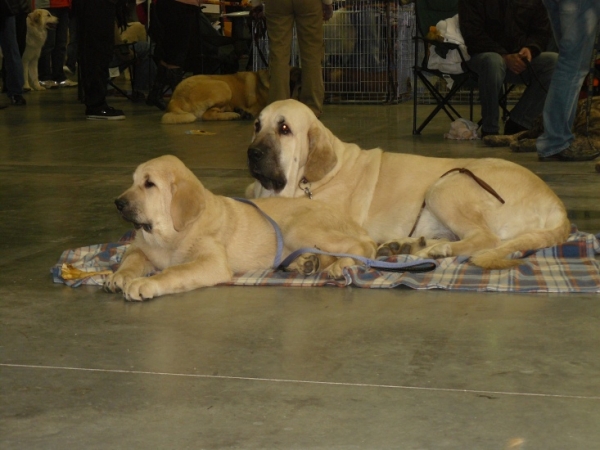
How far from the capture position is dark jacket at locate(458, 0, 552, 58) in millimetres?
9328

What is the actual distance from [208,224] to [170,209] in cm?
22

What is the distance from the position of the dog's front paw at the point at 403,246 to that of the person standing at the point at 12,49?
31.2 feet

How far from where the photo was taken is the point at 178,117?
12.0 meters

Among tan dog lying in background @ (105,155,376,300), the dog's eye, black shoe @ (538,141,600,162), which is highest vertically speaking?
the dog's eye

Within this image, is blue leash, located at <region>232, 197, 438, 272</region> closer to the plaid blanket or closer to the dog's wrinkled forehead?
the plaid blanket

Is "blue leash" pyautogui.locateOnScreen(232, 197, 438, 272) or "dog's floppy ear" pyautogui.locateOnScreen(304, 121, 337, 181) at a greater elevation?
"dog's floppy ear" pyautogui.locateOnScreen(304, 121, 337, 181)

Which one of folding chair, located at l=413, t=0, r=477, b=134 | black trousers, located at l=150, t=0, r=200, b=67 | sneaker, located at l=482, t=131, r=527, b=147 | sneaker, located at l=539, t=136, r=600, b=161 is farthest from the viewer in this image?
black trousers, located at l=150, t=0, r=200, b=67

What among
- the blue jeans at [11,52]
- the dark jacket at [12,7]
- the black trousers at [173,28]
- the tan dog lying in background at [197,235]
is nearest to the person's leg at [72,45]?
the blue jeans at [11,52]

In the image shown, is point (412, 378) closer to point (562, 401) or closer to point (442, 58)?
point (562, 401)

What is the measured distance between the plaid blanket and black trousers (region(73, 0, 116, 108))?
699 cm

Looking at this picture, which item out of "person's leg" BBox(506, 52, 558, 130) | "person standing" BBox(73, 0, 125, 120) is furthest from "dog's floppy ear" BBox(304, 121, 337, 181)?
"person standing" BBox(73, 0, 125, 120)

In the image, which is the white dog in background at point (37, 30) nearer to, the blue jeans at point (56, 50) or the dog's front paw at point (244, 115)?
the blue jeans at point (56, 50)

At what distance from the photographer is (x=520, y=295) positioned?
3.90m

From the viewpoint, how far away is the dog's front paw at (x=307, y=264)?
4223 millimetres
